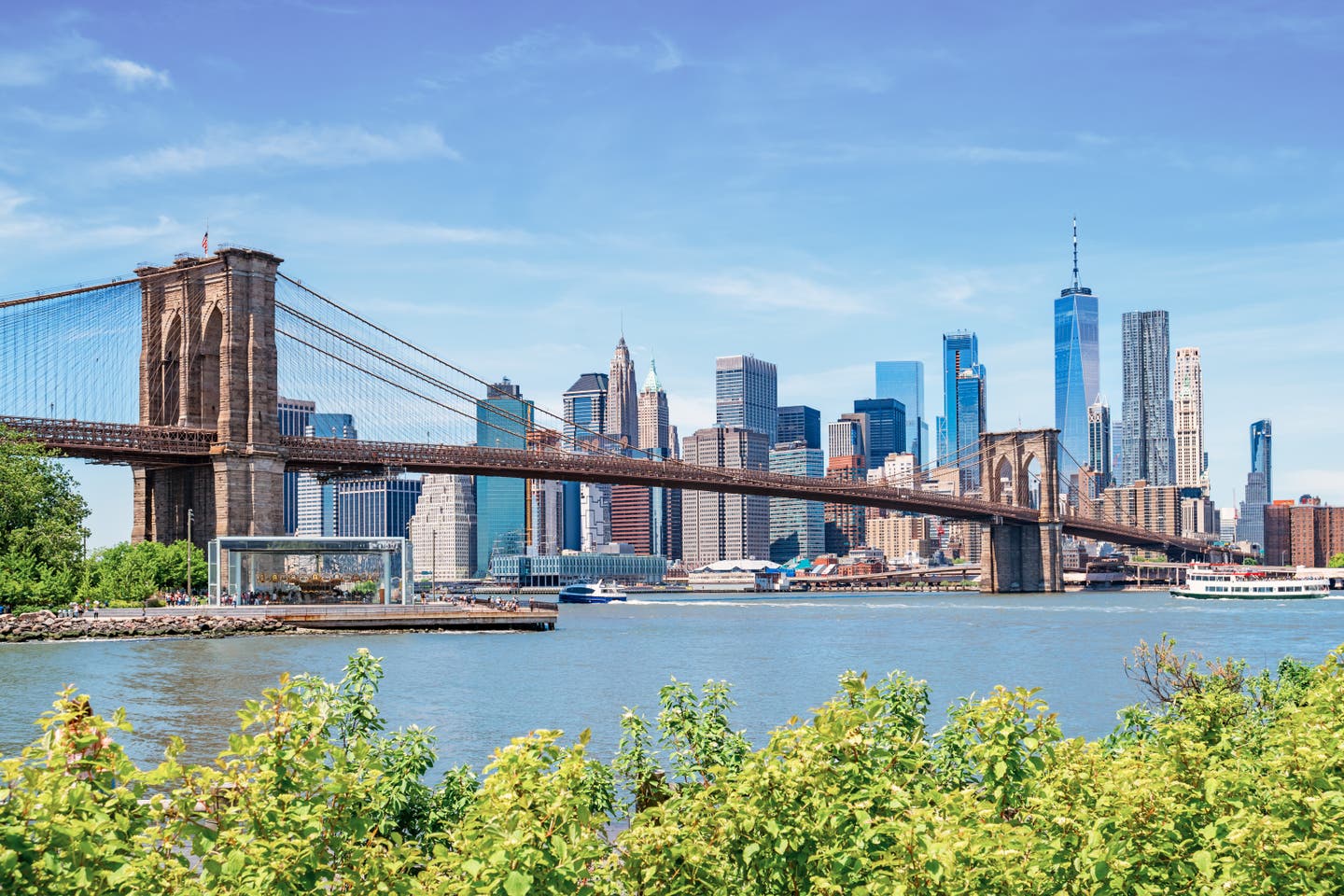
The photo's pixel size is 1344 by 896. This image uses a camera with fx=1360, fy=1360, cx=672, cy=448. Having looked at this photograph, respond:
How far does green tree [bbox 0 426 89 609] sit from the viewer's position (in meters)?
58.7

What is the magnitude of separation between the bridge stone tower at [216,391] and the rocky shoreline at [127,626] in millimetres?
10530

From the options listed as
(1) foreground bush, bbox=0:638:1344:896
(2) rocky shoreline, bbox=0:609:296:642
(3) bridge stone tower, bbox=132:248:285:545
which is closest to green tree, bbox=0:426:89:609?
(2) rocky shoreline, bbox=0:609:296:642

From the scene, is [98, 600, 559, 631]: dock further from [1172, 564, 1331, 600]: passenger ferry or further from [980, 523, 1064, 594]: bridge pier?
[1172, 564, 1331, 600]: passenger ferry

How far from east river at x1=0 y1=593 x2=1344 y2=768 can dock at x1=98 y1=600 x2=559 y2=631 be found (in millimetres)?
2296

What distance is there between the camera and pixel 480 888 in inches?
266

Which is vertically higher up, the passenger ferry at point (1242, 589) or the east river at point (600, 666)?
the east river at point (600, 666)

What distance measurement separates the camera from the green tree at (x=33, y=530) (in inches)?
2311

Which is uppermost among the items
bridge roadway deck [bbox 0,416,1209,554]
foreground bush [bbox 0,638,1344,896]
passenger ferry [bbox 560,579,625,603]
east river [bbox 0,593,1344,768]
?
bridge roadway deck [bbox 0,416,1209,554]

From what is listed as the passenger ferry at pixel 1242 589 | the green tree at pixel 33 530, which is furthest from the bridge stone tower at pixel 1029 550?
the green tree at pixel 33 530

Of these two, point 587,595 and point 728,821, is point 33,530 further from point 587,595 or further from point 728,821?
point 587,595

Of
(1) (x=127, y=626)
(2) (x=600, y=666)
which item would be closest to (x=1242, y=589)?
(2) (x=600, y=666)

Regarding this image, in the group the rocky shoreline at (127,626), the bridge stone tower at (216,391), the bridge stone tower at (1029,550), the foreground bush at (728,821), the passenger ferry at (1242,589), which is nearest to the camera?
the foreground bush at (728,821)

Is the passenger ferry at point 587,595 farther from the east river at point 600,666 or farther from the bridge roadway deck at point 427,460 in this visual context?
the east river at point 600,666

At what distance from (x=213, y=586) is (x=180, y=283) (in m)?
19.2
